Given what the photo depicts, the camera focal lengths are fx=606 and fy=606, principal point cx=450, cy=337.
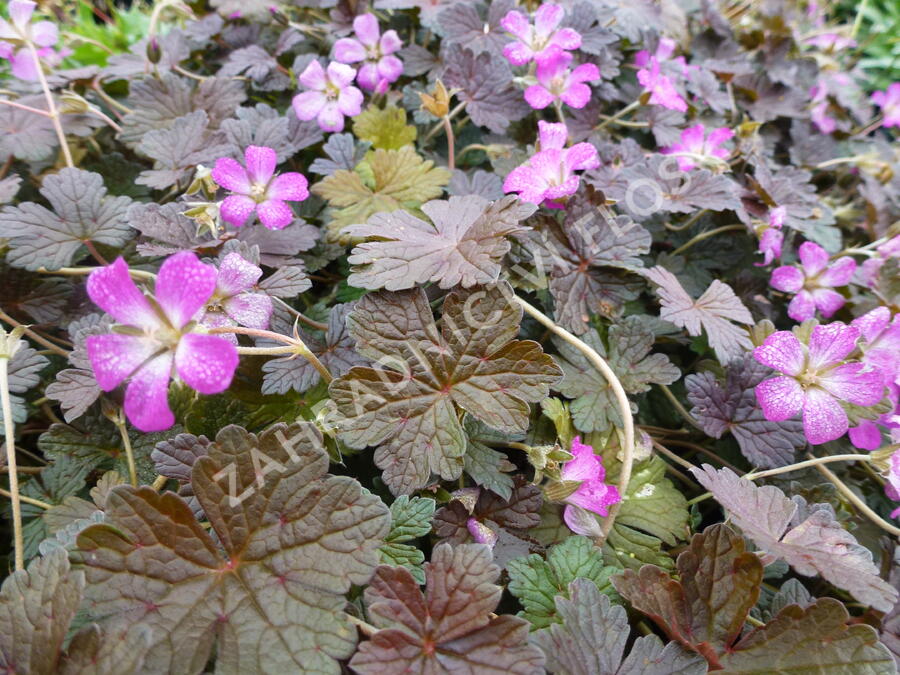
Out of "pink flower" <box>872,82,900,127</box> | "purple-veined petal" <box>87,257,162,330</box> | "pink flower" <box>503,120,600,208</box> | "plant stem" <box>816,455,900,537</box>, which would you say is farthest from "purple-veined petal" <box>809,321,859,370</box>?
"pink flower" <box>872,82,900,127</box>

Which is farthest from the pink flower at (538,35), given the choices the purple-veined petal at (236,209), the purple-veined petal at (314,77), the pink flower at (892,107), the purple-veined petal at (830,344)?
the pink flower at (892,107)

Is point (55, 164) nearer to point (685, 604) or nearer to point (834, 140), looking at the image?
point (685, 604)

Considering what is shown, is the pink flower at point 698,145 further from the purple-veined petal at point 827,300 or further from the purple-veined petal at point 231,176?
the purple-veined petal at point 231,176

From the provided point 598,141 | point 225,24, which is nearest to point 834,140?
point 598,141

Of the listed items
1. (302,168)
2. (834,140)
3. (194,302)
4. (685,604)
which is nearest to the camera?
(194,302)

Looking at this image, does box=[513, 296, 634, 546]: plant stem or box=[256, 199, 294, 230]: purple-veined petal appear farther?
box=[256, 199, 294, 230]: purple-veined petal

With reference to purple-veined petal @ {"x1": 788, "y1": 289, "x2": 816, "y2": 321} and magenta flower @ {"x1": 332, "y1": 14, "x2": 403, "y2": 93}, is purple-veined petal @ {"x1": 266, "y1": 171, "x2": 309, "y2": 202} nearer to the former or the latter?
magenta flower @ {"x1": 332, "y1": 14, "x2": 403, "y2": 93}
